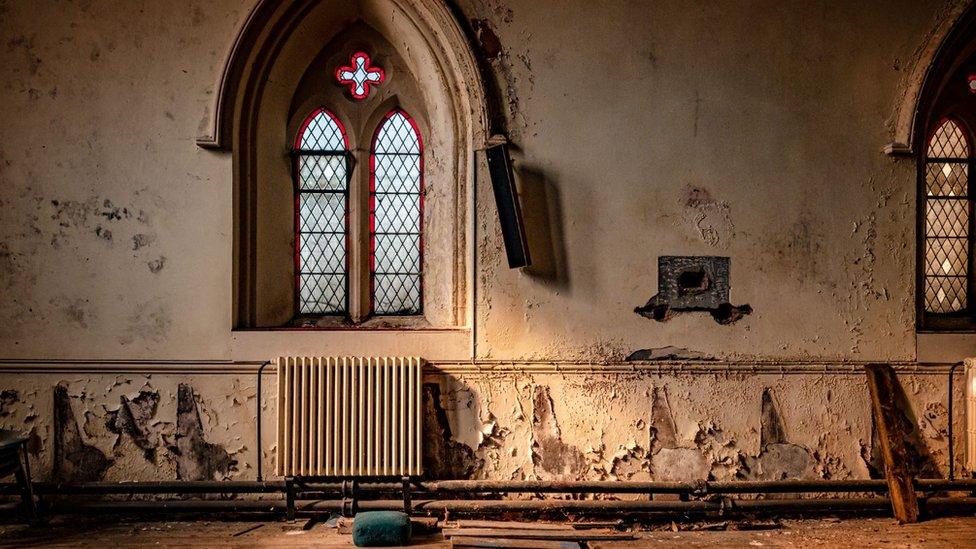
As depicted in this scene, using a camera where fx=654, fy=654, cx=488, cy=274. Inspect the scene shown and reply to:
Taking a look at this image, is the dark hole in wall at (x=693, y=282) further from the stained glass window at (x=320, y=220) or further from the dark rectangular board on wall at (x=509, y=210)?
the stained glass window at (x=320, y=220)

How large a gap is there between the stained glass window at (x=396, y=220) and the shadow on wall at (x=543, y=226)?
0.87m

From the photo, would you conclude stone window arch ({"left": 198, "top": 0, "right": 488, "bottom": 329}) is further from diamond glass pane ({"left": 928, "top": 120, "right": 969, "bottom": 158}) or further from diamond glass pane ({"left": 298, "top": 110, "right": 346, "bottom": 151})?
diamond glass pane ({"left": 928, "top": 120, "right": 969, "bottom": 158})

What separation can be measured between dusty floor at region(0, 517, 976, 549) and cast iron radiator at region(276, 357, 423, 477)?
0.42m

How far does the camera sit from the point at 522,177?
14.7 feet

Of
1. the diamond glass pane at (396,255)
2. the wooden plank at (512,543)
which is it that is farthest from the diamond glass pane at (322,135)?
the wooden plank at (512,543)

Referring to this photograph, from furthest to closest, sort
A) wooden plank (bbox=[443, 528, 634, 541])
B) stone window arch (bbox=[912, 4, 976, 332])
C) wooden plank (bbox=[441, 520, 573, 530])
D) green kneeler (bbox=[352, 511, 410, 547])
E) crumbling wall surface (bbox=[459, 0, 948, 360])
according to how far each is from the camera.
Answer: stone window arch (bbox=[912, 4, 976, 332]) < crumbling wall surface (bbox=[459, 0, 948, 360]) < wooden plank (bbox=[441, 520, 573, 530]) < wooden plank (bbox=[443, 528, 634, 541]) < green kneeler (bbox=[352, 511, 410, 547])

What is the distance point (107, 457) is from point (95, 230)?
59.8 inches

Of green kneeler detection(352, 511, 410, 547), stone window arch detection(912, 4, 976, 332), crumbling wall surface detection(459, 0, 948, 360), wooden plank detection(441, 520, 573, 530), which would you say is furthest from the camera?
stone window arch detection(912, 4, 976, 332)

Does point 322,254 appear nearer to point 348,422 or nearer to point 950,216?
point 348,422

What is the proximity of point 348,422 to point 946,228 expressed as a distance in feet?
15.4

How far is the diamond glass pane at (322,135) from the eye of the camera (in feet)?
16.0

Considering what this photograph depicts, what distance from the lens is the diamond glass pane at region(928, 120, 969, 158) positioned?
505 centimetres

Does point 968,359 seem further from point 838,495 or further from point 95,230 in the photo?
point 95,230

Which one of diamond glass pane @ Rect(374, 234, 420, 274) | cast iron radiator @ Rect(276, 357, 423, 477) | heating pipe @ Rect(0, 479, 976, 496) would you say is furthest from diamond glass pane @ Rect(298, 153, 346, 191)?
heating pipe @ Rect(0, 479, 976, 496)
